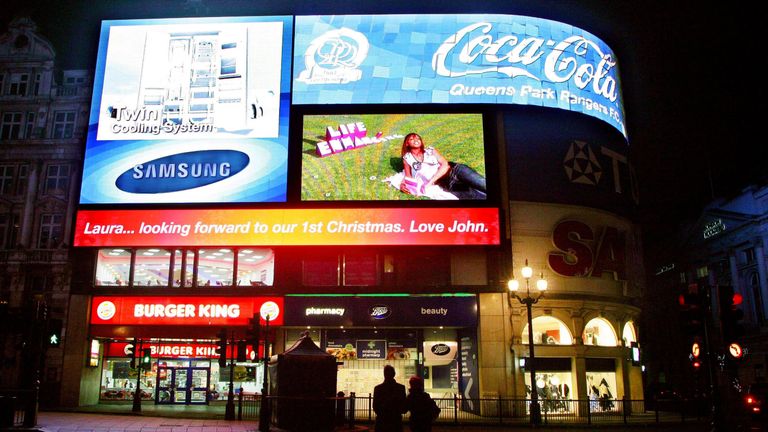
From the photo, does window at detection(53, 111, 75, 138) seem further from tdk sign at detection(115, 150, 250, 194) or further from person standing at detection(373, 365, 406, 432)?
person standing at detection(373, 365, 406, 432)

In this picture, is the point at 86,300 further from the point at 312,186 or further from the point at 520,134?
the point at 520,134

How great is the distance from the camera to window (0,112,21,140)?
37250mm

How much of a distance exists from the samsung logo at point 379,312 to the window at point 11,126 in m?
23.5

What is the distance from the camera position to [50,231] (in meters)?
35.8

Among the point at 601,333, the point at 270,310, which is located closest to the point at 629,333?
the point at 601,333

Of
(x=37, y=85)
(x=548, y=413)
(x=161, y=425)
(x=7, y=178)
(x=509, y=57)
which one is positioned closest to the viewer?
(x=161, y=425)

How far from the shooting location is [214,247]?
34.2 metres

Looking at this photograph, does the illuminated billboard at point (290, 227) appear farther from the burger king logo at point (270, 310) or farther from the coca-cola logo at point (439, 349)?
the coca-cola logo at point (439, 349)

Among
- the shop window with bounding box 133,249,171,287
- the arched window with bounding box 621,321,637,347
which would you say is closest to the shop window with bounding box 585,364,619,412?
the arched window with bounding box 621,321,637,347

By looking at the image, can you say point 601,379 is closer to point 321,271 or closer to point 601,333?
point 601,333

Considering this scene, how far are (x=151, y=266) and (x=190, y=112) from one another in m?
8.96

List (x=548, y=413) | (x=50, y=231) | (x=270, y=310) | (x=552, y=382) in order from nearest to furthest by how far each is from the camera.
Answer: (x=548, y=413), (x=552, y=382), (x=270, y=310), (x=50, y=231)

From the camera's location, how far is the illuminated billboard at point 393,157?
1336 inches

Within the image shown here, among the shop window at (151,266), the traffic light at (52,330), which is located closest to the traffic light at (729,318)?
the traffic light at (52,330)
